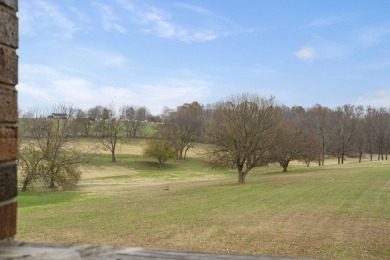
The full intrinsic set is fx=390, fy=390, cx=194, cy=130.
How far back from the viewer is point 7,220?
1936 millimetres

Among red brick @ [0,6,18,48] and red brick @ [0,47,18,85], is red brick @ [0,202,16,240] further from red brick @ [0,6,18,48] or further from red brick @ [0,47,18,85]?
red brick @ [0,6,18,48]

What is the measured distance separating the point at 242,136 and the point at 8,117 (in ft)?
116

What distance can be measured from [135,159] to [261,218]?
196 feet

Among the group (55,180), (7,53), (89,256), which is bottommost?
(55,180)

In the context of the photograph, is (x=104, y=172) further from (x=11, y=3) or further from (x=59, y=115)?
(x=11, y=3)

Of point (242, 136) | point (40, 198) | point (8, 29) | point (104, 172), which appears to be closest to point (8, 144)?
point (8, 29)

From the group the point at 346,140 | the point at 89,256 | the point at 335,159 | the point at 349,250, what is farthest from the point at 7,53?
the point at 335,159

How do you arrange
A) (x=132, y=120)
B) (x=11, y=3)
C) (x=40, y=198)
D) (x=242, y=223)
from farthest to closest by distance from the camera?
(x=132, y=120), (x=40, y=198), (x=242, y=223), (x=11, y=3)

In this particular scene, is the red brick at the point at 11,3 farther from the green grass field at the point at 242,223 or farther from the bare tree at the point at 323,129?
the bare tree at the point at 323,129

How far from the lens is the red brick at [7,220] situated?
190 cm

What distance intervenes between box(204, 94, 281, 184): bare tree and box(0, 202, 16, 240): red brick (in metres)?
35.0

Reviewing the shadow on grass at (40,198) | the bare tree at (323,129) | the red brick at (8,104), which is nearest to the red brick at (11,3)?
the red brick at (8,104)

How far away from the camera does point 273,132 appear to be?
38.3 meters

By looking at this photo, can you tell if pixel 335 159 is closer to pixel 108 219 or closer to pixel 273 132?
pixel 273 132
